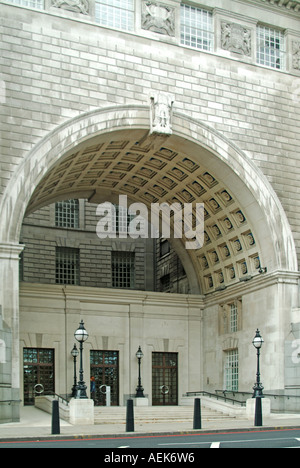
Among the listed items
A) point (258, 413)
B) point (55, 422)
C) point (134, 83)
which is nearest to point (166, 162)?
point (134, 83)

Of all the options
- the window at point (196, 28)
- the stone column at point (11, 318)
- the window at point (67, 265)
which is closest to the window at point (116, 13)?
the window at point (196, 28)

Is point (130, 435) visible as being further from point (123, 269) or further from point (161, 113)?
point (123, 269)

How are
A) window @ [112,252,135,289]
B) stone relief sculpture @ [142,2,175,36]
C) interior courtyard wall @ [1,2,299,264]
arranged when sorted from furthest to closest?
window @ [112,252,135,289] < stone relief sculpture @ [142,2,175,36] < interior courtyard wall @ [1,2,299,264]

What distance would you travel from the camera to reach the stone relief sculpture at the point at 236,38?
37.5 m

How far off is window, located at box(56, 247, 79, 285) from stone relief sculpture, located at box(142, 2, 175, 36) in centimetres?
1625

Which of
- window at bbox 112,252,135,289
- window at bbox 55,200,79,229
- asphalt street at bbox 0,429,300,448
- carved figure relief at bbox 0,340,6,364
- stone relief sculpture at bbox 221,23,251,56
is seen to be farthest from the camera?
window at bbox 112,252,135,289

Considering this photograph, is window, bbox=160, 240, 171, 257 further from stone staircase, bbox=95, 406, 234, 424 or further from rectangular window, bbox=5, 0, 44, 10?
rectangular window, bbox=5, 0, 44, 10

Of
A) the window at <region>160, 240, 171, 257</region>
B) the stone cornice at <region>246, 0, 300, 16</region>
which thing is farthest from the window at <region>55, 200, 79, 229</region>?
the stone cornice at <region>246, 0, 300, 16</region>

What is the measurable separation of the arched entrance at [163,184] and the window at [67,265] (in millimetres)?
5355

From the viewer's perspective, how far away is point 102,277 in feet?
153

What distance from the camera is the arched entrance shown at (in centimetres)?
3089

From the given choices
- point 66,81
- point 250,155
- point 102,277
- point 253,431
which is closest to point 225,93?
point 250,155

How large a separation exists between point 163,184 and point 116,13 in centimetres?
944

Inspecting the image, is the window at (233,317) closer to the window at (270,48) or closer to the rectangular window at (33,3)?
the window at (270,48)
